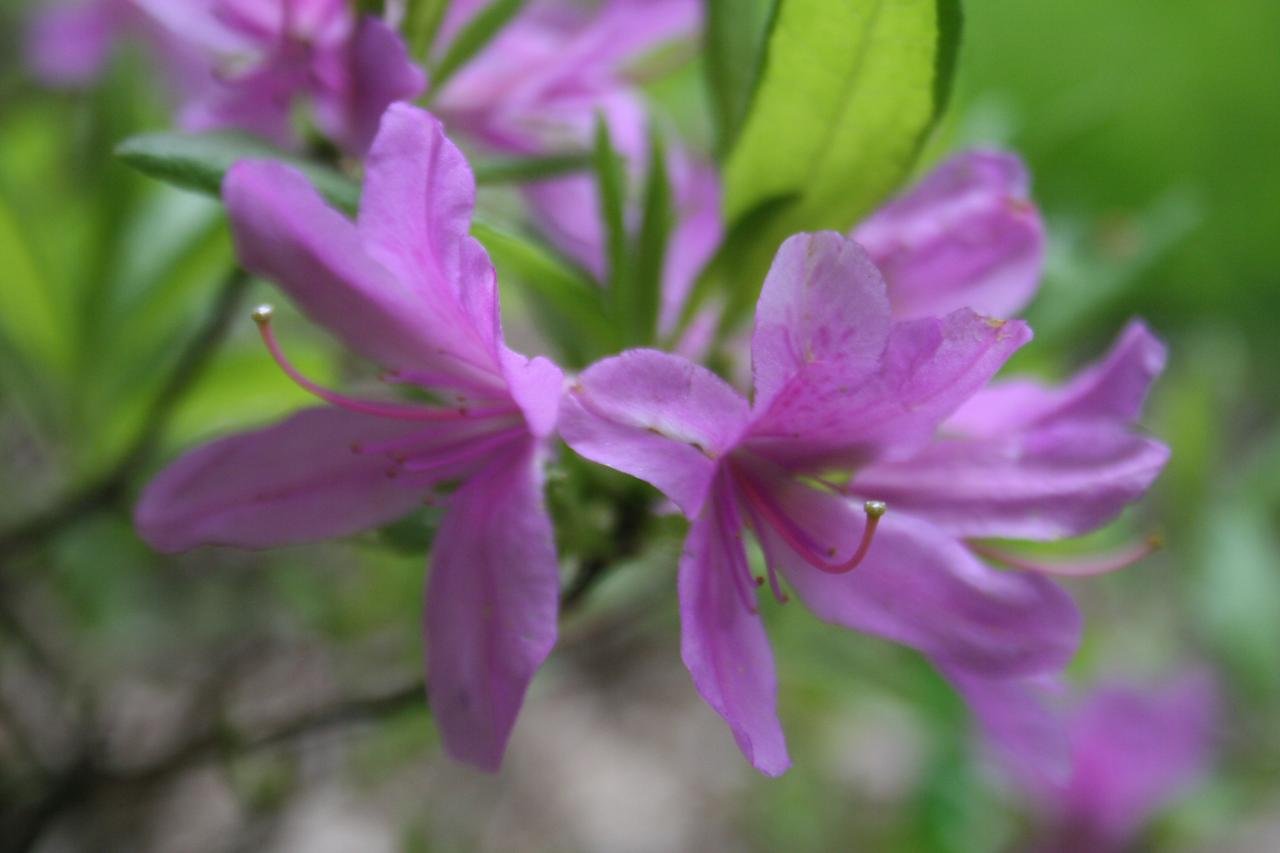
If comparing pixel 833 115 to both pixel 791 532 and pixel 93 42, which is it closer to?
pixel 791 532

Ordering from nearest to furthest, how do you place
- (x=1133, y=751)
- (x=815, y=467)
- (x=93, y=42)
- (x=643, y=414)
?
(x=643, y=414) → (x=815, y=467) → (x=93, y=42) → (x=1133, y=751)

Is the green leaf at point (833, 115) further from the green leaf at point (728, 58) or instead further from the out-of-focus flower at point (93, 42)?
the out-of-focus flower at point (93, 42)

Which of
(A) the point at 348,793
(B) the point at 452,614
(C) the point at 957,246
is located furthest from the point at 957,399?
(A) the point at 348,793

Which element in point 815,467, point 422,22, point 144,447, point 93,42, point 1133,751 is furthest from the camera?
point 1133,751

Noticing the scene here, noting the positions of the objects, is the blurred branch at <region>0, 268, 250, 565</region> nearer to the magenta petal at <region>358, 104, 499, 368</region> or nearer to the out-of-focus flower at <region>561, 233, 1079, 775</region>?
the magenta petal at <region>358, 104, 499, 368</region>

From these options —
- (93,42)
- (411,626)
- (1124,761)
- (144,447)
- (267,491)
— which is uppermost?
(267,491)

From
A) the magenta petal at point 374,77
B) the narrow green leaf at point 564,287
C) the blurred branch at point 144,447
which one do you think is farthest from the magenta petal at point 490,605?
the blurred branch at point 144,447

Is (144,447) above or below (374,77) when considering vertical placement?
below

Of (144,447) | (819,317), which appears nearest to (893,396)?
(819,317)
